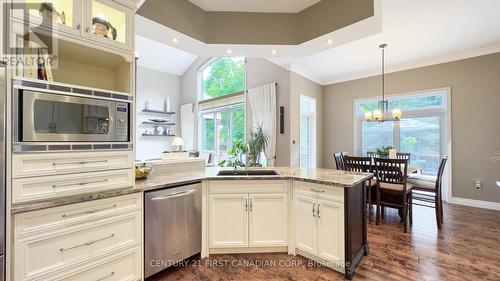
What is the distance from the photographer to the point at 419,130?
15.8ft

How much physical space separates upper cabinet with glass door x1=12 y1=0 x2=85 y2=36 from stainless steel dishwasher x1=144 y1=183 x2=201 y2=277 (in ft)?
4.44

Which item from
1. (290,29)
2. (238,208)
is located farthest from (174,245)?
(290,29)

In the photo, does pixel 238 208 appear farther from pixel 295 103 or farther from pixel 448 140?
pixel 448 140

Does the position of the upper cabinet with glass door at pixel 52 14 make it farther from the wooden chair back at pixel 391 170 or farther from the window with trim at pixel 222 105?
the window with trim at pixel 222 105

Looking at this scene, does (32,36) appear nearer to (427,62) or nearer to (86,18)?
(86,18)

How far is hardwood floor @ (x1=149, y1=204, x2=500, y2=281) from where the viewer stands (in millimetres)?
2053

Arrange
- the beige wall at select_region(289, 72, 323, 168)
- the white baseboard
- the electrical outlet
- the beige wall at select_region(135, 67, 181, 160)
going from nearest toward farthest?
the white baseboard → the electrical outlet → the beige wall at select_region(289, 72, 323, 168) → the beige wall at select_region(135, 67, 181, 160)

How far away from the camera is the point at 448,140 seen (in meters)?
4.39

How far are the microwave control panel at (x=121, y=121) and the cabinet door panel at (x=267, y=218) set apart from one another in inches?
52.5

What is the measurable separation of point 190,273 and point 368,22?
10.2ft

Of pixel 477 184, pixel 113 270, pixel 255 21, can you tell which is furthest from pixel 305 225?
pixel 477 184

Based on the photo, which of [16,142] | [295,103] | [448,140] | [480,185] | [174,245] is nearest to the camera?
[16,142]

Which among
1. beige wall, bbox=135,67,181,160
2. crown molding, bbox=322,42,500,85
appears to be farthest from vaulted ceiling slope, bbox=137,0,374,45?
beige wall, bbox=135,67,181,160

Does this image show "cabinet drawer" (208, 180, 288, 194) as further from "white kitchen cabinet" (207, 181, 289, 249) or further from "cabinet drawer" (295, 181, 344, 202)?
"cabinet drawer" (295, 181, 344, 202)
